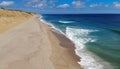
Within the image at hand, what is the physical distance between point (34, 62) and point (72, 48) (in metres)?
8.53

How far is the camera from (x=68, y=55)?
829 inches

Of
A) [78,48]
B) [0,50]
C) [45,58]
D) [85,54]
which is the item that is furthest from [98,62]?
[0,50]

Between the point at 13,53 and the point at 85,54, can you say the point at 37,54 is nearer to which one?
the point at 13,53

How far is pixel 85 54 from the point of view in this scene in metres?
21.5

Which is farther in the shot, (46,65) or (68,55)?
(68,55)

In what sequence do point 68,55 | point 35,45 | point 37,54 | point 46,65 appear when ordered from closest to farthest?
point 46,65 → point 37,54 → point 68,55 → point 35,45

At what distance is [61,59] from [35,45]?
5.92 meters

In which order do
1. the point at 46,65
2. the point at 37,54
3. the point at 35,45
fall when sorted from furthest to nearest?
the point at 35,45, the point at 37,54, the point at 46,65

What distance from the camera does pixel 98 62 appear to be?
18.5 meters

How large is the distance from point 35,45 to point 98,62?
8425 mm

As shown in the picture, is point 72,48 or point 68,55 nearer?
point 68,55

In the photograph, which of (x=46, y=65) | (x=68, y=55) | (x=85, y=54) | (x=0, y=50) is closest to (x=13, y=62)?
(x=46, y=65)

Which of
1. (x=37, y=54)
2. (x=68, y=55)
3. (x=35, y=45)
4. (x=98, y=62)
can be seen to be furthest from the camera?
(x=35, y=45)

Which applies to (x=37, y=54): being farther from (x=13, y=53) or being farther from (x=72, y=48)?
(x=72, y=48)
